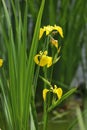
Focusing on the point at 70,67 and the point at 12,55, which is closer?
the point at 12,55

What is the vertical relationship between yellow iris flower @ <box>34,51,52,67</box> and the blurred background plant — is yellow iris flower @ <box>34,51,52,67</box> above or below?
above

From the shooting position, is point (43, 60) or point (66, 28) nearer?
point (43, 60)

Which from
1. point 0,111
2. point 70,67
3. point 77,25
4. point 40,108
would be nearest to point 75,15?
point 77,25

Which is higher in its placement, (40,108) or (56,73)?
(56,73)

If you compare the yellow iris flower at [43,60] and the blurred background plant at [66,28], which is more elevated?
the yellow iris flower at [43,60]

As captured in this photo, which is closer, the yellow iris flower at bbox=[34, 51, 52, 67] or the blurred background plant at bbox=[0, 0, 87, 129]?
the yellow iris flower at bbox=[34, 51, 52, 67]

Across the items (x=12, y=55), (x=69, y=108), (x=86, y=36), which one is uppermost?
(x=12, y=55)

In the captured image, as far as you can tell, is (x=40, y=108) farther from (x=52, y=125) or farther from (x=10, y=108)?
(x=10, y=108)

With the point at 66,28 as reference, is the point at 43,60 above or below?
above

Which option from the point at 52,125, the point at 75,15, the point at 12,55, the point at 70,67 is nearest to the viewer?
the point at 12,55

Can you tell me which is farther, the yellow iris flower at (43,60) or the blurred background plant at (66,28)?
the blurred background plant at (66,28)

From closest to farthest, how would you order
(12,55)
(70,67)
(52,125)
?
(12,55) → (52,125) → (70,67)
